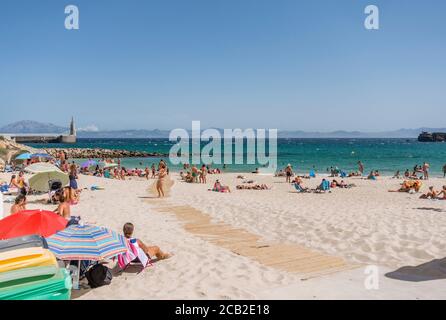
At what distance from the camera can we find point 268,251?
7.86 metres

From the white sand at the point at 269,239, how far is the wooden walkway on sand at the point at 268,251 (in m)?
0.27

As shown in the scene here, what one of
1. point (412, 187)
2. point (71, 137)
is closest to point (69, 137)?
point (71, 137)

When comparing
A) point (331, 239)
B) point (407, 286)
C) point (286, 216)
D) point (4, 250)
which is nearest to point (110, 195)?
point (286, 216)

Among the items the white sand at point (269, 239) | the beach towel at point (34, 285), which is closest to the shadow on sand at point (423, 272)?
the white sand at point (269, 239)

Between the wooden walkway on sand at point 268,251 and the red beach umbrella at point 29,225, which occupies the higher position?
the red beach umbrella at point 29,225

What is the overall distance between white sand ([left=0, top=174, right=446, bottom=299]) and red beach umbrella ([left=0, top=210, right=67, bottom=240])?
1.50 metres

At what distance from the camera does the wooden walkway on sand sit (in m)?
6.79

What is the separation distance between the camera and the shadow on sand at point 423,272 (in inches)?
242

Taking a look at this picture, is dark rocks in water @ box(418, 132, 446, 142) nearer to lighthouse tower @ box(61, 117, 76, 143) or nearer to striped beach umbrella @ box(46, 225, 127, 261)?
lighthouse tower @ box(61, 117, 76, 143)

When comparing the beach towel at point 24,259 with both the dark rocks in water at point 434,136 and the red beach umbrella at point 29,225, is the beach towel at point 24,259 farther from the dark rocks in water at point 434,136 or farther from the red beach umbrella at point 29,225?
the dark rocks in water at point 434,136

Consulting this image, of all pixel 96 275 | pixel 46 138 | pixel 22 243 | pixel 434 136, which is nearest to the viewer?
pixel 22 243

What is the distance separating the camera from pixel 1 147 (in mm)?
39312

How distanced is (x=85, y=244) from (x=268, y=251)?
11.6 ft

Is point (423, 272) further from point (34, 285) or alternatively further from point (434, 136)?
point (434, 136)
